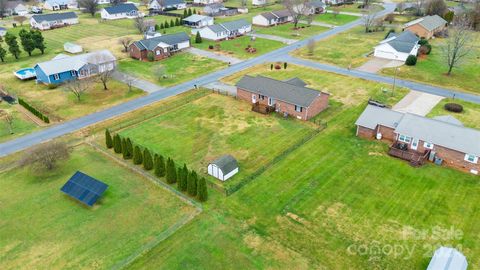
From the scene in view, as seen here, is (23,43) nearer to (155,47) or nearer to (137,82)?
(155,47)

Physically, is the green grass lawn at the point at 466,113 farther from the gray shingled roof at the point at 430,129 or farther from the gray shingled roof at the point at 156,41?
the gray shingled roof at the point at 156,41

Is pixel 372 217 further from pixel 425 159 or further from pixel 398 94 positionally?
pixel 398 94

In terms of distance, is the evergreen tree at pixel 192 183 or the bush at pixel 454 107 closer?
the evergreen tree at pixel 192 183

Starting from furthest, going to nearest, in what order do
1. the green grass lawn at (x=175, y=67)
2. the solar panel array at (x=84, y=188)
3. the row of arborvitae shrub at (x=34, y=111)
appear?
the green grass lawn at (x=175, y=67) → the row of arborvitae shrub at (x=34, y=111) → the solar panel array at (x=84, y=188)

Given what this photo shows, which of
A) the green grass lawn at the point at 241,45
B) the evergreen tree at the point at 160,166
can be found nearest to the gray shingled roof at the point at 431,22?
the green grass lawn at the point at 241,45

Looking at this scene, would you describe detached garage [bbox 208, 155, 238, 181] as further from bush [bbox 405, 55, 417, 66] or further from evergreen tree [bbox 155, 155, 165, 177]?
bush [bbox 405, 55, 417, 66]

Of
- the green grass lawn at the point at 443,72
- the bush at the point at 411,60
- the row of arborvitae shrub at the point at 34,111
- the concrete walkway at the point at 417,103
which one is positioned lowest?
the row of arborvitae shrub at the point at 34,111

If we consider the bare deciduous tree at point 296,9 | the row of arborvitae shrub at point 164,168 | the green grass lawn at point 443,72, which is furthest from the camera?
the bare deciduous tree at point 296,9
